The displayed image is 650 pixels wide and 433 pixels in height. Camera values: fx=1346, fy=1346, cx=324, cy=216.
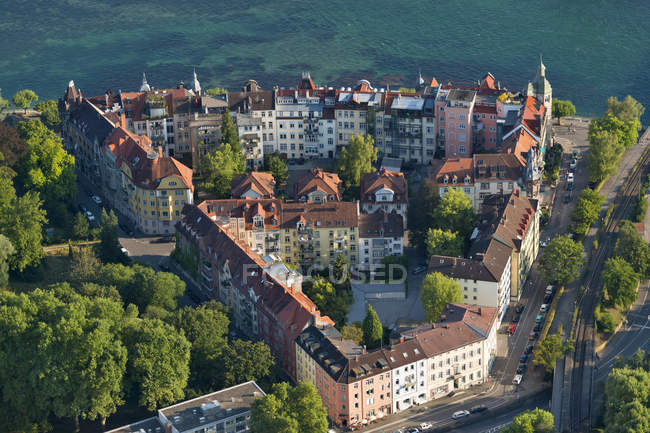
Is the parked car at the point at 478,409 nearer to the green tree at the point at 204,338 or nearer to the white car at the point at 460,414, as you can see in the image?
the white car at the point at 460,414

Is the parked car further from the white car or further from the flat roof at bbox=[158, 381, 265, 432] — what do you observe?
the flat roof at bbox=[158, 381, 265, 432]

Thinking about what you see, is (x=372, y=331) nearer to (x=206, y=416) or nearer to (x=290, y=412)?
(x=290, y=412)

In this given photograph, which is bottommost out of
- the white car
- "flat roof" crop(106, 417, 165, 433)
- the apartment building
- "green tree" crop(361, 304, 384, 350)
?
the white car

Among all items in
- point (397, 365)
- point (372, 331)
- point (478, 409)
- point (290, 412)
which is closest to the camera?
point (290, 412)

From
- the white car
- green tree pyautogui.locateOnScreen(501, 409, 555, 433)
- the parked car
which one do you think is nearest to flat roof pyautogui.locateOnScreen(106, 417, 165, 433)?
the white car

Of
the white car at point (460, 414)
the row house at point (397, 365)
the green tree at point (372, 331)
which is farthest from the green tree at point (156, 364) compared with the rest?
the white car at point (460, 414)

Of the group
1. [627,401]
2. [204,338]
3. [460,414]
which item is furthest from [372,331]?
[627,401]

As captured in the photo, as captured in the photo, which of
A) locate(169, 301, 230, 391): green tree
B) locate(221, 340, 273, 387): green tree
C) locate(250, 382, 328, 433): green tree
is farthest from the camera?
Result: locate(169, 301, 230, 391): green tree
